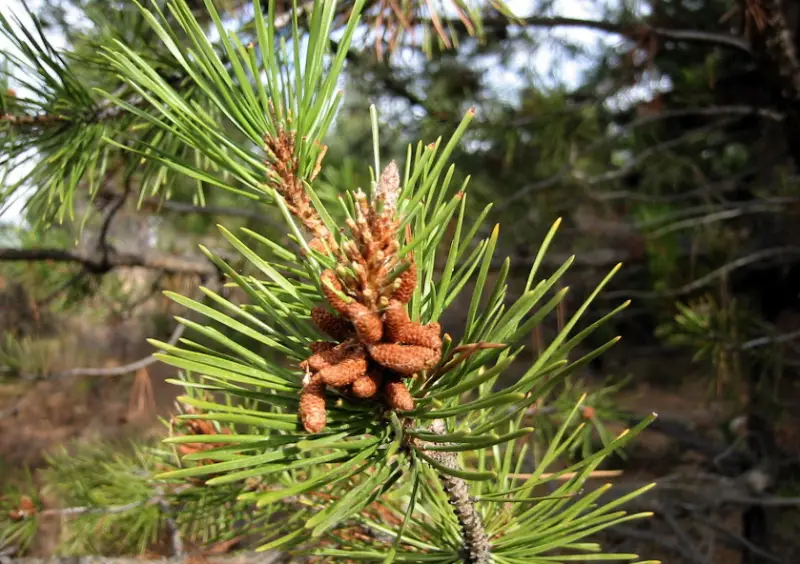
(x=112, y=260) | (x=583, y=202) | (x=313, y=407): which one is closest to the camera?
(x=313, y=407)

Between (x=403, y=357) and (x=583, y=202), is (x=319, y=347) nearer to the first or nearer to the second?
(x=403, y=357)

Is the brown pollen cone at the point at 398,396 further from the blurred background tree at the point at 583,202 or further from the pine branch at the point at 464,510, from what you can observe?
the blurred background tree at the point at 583,202

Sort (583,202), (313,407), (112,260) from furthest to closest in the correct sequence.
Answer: (583,202) < (112,260) < (313,407)

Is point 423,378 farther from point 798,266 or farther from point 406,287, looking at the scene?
point 798,266

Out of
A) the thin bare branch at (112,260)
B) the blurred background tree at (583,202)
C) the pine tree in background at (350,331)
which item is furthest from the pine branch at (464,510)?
the thin bare branch at (112,260)

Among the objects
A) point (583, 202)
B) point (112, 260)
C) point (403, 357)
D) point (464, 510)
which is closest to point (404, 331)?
point (403, 357)

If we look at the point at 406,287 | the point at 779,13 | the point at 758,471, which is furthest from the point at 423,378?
the point at 758,471
